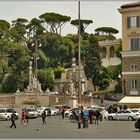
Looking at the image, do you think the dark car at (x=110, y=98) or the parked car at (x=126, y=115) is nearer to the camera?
the parked car at (x=126, y=115)

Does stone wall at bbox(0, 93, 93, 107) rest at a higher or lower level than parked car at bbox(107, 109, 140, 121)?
higher

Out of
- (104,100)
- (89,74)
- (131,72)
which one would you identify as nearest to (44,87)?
(89,74)

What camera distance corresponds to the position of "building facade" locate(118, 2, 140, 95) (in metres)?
51.5

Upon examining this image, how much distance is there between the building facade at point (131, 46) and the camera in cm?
5153

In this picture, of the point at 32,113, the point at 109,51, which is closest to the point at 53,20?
the point at 109,51

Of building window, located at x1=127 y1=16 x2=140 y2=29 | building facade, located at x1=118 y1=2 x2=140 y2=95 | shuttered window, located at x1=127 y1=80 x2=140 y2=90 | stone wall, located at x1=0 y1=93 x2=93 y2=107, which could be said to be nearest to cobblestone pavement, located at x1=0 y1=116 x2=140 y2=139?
shuttered window, located at x1=127 y1=80 x2=140 y2=90

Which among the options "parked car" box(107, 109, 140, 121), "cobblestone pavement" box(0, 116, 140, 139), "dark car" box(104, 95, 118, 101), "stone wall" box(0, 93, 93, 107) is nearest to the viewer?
"cobblestone pavement" box(0, 116, 140, 139)

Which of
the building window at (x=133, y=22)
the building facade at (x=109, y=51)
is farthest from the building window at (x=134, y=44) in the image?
the building facade at (x=109, y=51)

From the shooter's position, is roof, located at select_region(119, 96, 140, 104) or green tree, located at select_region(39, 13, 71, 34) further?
green tree, located at select_region(39, 13, 71, 34)

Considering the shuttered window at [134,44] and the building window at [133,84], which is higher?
the shuttered window at [134,44]

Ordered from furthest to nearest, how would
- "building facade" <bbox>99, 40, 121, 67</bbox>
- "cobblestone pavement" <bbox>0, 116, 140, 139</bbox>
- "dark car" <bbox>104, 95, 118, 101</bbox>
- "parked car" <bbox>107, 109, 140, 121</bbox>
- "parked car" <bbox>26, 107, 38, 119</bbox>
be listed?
1. "building facade" <bbox>99, 40, 121, 67</bbox>
2. "dark car" <bbox>104, 95, 118, 101</bbox>
3. "parked car" <bbox>26, 107, 38, 119</bbox>
4. "parked car" <bbox>107, 109, 140, 121</bbox>
5. "cobblestone pavement" <bbox>0, 116, 140, 139</bbox>

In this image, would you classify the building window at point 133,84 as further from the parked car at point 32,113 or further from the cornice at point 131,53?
the parked car at point 32,113

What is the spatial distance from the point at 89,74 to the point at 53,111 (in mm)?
37141

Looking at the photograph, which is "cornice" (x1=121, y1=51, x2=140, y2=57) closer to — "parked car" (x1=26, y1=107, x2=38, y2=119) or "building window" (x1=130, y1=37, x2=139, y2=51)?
"building window" (x1=130, y1=37, x2=139, y2=51)
